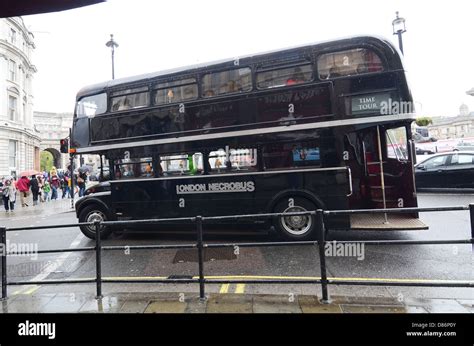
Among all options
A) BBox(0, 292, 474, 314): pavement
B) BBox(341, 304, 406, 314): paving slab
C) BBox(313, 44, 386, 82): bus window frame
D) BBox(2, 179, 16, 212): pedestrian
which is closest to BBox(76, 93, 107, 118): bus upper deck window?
BBox(0, 292, 474, 314): pavement

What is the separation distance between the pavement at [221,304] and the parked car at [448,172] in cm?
988

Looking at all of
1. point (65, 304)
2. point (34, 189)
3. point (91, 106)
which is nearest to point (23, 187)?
point (34, 189)

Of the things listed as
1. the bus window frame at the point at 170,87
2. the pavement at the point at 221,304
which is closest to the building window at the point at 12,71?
the bus window frame at the point at 170,87

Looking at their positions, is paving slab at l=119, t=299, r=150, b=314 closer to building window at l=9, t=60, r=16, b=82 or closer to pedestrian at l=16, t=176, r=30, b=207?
pedestrian at l=16, t=176, r=30, b=207

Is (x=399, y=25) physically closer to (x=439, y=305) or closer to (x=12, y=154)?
(x=439, y=305)

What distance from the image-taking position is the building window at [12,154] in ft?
98.8

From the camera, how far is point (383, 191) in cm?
635

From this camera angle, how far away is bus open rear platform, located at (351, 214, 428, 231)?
5723 millimetres

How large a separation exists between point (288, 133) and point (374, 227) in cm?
255

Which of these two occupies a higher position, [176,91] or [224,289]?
[176,91]

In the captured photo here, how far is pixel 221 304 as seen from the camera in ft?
11.4

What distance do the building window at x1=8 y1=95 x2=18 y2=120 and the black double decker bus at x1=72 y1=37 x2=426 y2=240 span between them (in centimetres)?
3030

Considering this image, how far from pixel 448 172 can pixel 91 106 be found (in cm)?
1268

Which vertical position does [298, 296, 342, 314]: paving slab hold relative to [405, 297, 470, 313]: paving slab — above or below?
Result: above
